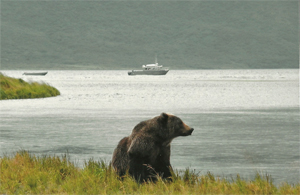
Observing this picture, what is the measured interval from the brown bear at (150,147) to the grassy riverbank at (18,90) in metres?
33.7

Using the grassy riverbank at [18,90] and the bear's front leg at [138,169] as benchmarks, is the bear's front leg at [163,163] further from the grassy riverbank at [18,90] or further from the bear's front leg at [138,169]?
the grassy riverbank at [18,90]

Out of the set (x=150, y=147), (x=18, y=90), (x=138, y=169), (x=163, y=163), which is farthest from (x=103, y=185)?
(x=18, y=90)

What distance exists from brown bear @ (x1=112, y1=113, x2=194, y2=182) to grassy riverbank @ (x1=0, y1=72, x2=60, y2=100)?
33737 millimetres

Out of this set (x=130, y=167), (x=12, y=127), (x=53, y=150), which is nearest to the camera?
(x=130, y=167)

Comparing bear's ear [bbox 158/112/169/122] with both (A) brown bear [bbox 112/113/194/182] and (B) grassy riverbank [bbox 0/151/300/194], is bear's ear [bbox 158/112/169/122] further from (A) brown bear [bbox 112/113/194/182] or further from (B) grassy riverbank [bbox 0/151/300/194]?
(B) grassy riverbank [bbox 0/151/300/194]

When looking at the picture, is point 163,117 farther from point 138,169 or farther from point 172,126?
point 138,169

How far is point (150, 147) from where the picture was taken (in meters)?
8.87

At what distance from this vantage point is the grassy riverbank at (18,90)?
42.9 meters

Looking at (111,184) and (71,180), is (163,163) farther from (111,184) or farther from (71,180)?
(71,180)

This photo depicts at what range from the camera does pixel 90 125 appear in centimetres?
2397

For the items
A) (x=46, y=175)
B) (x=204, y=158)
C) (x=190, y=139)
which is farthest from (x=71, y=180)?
(x=190, y=139)

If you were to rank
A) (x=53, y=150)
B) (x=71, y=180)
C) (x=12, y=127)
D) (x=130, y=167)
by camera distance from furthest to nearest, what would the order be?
(x=12, y=127), (x=53, y=150), (x=71, y=180), (x=130, y=167)

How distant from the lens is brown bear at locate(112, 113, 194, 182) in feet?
29.2

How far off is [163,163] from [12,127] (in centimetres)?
1473
